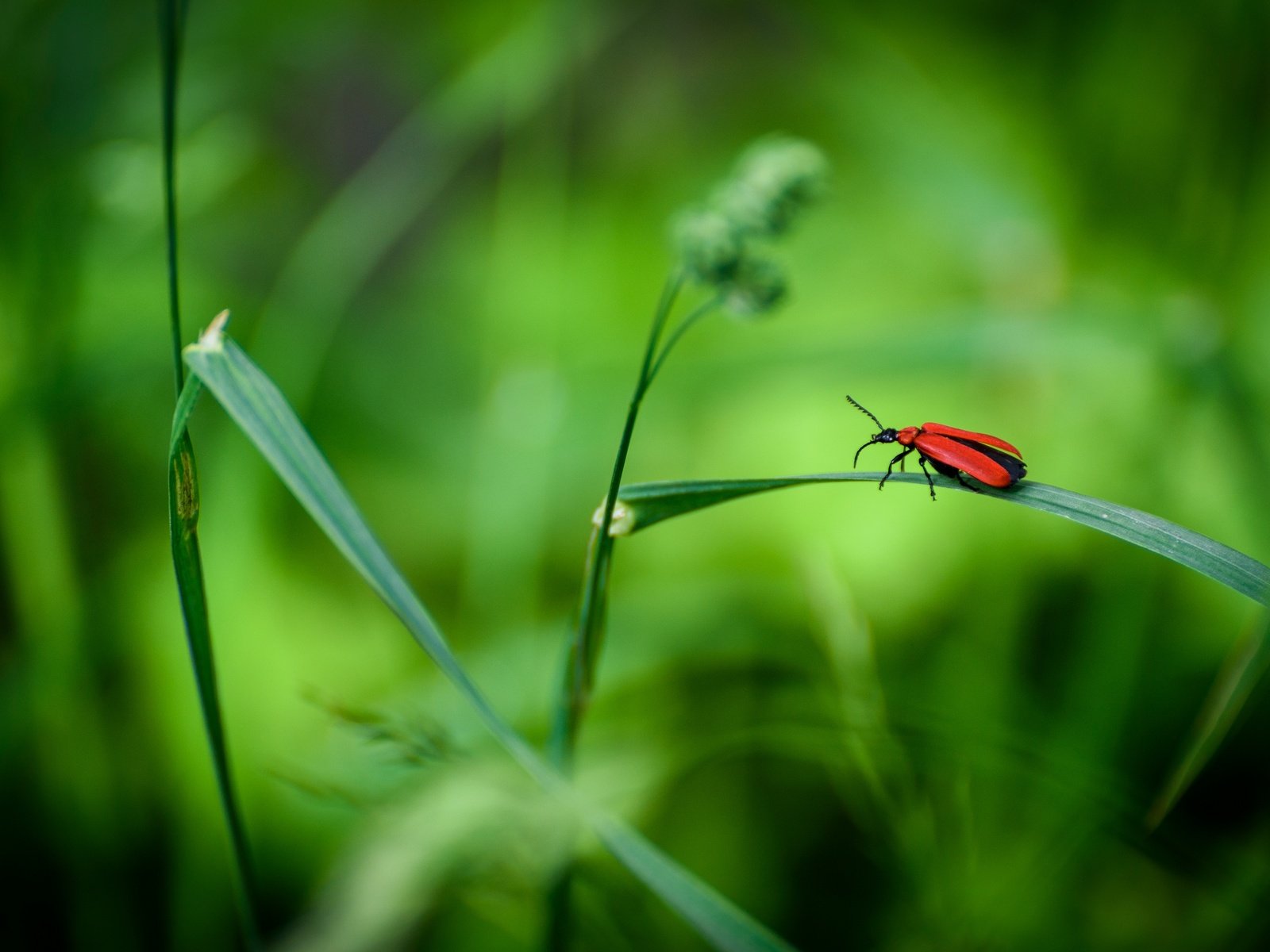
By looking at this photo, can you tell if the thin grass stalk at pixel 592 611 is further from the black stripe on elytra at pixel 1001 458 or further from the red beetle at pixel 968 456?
the black stripe on elytra at pixel 1001 458

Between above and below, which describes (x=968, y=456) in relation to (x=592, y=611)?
below

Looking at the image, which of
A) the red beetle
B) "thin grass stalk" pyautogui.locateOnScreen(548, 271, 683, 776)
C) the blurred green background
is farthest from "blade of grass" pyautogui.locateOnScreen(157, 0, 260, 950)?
the red beetle

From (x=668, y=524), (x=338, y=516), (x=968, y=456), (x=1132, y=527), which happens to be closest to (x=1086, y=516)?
(x=1132, y=527)

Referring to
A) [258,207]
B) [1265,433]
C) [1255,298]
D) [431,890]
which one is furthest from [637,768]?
[258,207]

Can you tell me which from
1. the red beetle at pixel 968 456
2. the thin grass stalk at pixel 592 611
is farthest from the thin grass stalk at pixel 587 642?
the red beetle at pixel 968 456

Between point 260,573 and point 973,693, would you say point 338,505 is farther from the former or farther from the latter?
point 973,693

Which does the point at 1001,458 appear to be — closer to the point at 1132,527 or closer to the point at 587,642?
the point at 1132,527

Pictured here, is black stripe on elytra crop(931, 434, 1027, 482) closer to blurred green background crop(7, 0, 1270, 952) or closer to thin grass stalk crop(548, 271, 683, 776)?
blurred green background crop(7, 0, 1270, 952)

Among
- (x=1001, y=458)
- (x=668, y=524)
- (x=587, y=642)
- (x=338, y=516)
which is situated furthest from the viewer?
(x=668, y=524)
